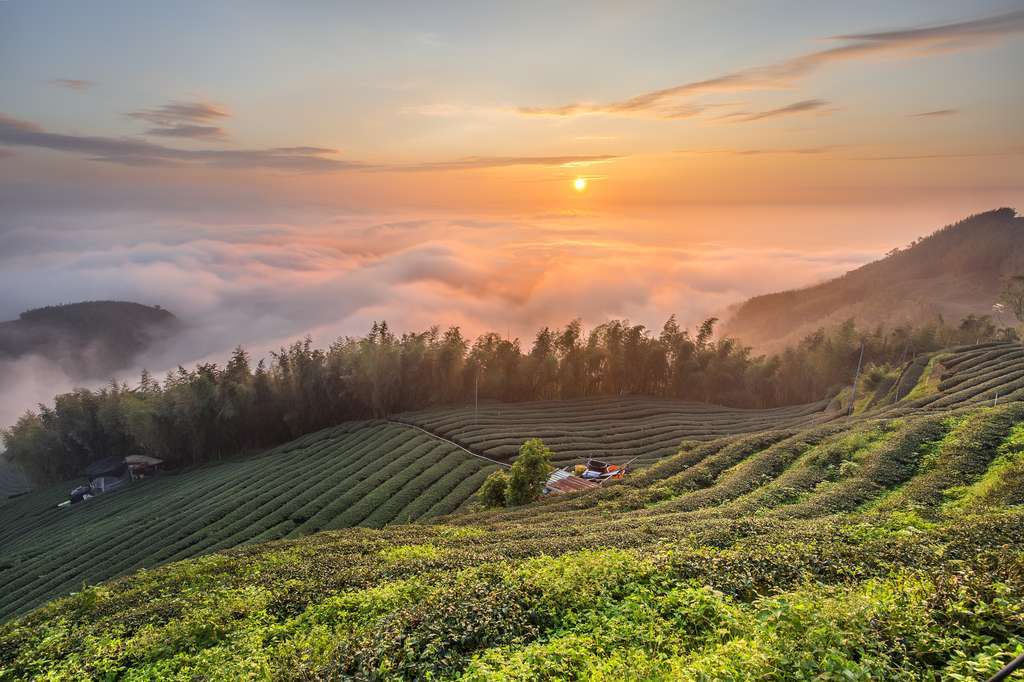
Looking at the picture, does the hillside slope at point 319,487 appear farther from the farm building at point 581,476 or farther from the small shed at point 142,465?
the small shed at point 142,465

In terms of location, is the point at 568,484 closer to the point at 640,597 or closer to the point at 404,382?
the point at 640,597

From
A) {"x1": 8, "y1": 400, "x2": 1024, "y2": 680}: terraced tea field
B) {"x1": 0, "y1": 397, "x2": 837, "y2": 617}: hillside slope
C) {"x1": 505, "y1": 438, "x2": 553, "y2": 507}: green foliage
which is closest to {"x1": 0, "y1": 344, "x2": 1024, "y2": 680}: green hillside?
{"x1": 8, "y1": 400, "x2": 1024, "y2": 680}: terraced tea field

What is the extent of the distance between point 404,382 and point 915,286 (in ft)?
562

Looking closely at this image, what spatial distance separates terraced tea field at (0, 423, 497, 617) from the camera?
36.4m

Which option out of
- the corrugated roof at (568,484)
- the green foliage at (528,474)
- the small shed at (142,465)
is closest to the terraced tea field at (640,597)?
the green foliage at (528,474)

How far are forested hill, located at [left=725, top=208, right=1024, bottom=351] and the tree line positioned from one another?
219ft

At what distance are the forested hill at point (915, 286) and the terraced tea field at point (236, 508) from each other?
11739cm

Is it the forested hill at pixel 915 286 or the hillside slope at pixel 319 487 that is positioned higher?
the forested hill at pixel 915 286

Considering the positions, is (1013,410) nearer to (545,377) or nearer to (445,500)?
(445,500)

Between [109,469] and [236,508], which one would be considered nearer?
[236,508]

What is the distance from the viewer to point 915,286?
16838 centimetres

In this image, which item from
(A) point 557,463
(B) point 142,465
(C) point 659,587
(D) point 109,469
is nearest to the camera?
(C) point 659,587

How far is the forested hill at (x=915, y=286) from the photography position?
148 m

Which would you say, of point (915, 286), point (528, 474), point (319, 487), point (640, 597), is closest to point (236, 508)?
point (319, 487)
